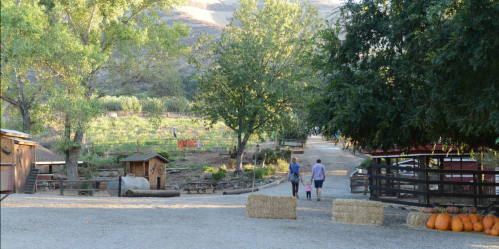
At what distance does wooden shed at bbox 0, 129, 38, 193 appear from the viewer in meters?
21.0

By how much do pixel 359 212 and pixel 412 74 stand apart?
3.84m

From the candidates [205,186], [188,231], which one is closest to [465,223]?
[188,231]

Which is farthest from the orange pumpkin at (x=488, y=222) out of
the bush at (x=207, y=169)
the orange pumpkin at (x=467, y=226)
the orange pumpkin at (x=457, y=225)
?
the bush at (x=207, y=169)

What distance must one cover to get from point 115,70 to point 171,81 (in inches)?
145

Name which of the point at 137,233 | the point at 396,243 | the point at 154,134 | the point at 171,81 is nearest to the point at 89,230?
the point at 137,233

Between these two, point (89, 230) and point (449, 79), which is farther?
point (449, 79)

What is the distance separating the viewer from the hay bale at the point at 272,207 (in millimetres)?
12836

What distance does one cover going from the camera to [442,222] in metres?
11.9

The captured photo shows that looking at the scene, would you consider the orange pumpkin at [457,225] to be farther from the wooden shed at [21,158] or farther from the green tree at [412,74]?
the wooden shed at [21,158]

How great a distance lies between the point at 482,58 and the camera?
31.0 feet

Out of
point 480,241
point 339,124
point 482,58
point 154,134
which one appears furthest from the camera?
point 154,134

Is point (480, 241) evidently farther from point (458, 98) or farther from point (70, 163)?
point (70, 163)

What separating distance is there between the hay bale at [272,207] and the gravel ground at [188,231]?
372mm

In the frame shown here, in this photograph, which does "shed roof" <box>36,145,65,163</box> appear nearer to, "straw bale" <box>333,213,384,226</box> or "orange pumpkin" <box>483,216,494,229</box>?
"straw bale" <box>333,213,384,226</box>
